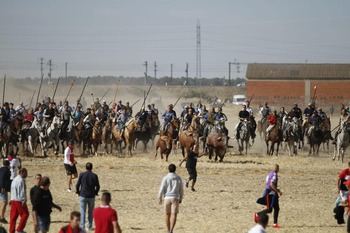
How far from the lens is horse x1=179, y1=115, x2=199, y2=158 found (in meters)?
36.6

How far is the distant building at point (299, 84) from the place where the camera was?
309ft

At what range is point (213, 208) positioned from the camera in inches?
941

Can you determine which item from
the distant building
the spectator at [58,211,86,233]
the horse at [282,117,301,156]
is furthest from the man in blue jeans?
the distant building

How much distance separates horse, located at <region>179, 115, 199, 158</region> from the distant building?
53.3 meters

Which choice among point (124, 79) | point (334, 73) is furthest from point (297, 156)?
point (124, 79)

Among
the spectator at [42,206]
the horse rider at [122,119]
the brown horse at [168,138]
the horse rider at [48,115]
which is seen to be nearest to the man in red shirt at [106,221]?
the spectator at [42,206]

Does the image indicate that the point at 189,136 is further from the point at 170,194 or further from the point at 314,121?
the point at 170,194

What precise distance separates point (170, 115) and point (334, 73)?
57897 mm

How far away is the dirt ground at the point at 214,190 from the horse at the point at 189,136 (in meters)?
0.83

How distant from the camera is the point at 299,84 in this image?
316ft

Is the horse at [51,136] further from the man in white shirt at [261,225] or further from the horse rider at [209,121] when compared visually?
the man in white shirt at [261,225]

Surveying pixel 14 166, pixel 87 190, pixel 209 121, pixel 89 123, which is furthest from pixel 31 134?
pixel 87 190

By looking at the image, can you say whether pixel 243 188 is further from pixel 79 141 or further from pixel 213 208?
pixel 79 141

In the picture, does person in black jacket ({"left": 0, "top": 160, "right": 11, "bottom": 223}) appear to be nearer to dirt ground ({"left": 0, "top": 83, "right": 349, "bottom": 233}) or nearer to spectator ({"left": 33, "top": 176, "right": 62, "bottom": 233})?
dirt ground ({"left": 0, "top": 83, "right": 349, "bottom": 233})
